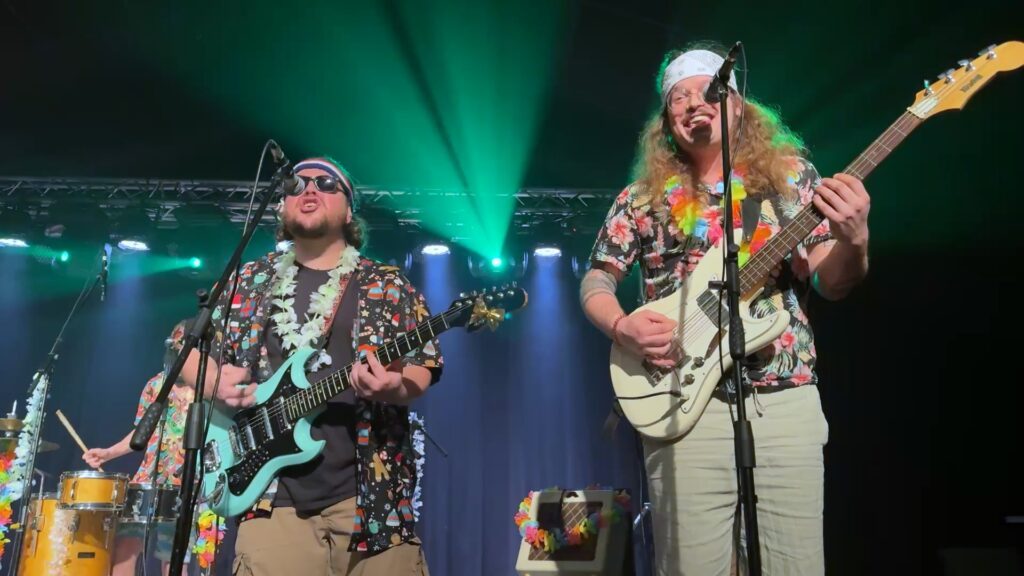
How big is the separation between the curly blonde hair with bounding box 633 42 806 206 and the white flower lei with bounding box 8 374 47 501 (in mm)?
4786

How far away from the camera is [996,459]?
605cm

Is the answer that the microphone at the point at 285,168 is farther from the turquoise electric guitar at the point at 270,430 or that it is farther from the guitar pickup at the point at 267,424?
the guitar pickup at the point at 267,424

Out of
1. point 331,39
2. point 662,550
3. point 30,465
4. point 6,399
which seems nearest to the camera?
point 662,550

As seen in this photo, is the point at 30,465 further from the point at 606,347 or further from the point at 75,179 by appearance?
the point at 606,347

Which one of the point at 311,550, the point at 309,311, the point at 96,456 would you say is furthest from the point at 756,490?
the point at 96,456

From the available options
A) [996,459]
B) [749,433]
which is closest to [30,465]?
[749,433]

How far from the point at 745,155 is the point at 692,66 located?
369mm

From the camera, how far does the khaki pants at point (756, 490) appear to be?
196cm

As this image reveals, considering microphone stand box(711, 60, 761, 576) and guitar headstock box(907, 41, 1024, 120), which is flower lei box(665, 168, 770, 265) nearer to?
microphone stand box(711, 60, 761, 576)

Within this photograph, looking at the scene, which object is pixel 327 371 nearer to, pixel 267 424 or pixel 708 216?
pixel 267 424

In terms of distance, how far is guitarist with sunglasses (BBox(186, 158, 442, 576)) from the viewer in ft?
8.64

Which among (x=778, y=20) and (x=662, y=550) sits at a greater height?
(x=778, y=20)

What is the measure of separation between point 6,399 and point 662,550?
899 centimetres

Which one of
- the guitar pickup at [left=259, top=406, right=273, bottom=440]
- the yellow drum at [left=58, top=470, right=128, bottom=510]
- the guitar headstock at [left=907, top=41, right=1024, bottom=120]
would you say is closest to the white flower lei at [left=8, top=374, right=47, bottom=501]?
the yellow drum at [left=58, top=470, right=128, bottom=510]
